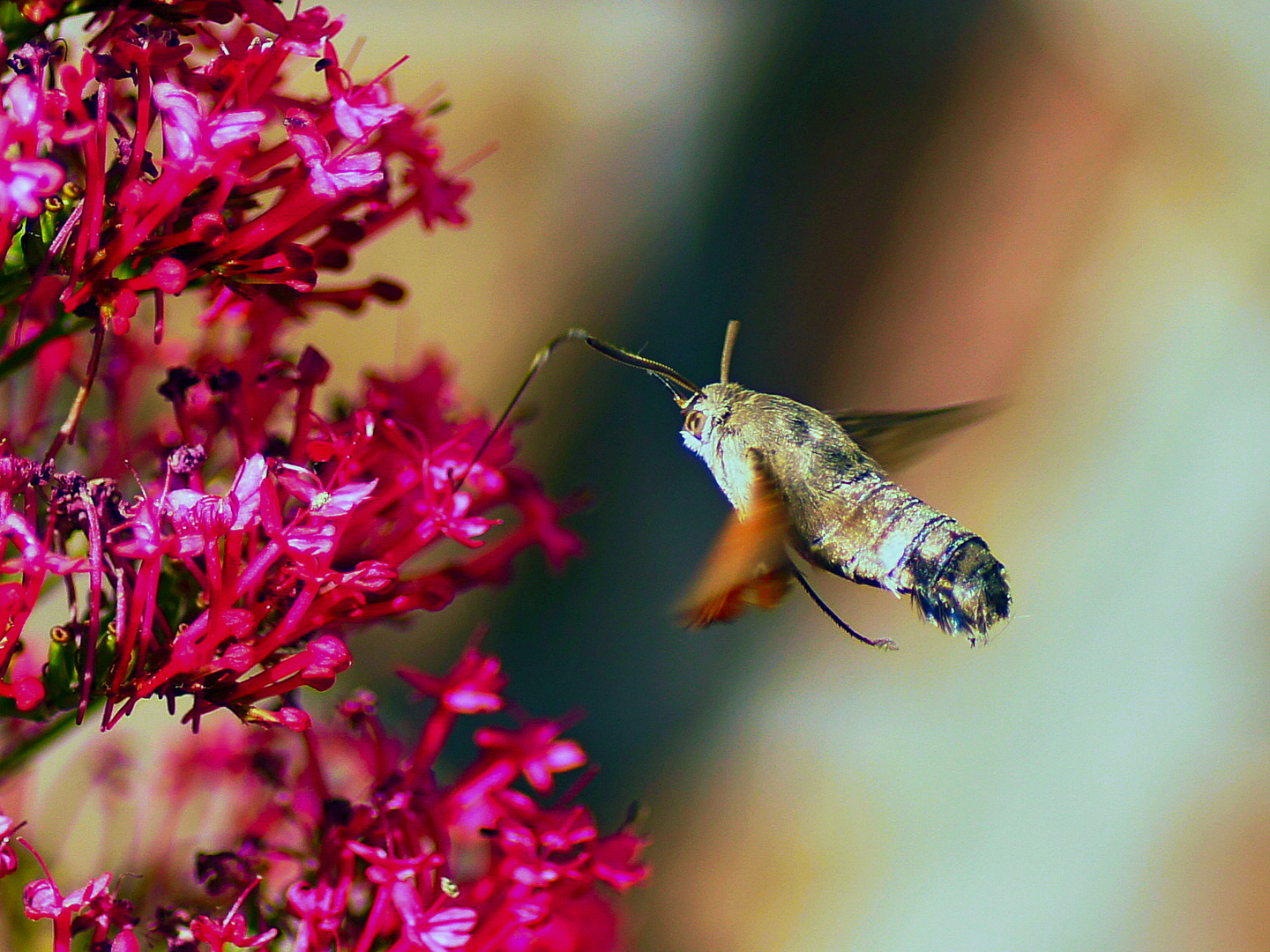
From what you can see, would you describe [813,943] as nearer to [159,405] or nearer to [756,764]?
[756,764]

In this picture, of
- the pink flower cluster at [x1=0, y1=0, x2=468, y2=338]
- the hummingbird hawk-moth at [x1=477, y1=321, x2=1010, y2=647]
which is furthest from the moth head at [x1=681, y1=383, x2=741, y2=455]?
the pink flower cluster at [x1=0, y1=0, x2=468, y2=338]

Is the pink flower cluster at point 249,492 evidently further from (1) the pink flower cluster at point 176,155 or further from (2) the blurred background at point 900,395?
(2) the blurred background at point 900,395

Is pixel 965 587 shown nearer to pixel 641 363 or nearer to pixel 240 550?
pixel 641 363

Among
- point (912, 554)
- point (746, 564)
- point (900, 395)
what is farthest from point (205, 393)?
point (900, 395)

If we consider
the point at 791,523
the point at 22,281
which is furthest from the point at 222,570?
the point at 791,523

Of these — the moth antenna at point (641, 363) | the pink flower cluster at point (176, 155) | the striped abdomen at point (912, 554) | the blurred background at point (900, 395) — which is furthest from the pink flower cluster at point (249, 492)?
the blurred background at point (900, 395)

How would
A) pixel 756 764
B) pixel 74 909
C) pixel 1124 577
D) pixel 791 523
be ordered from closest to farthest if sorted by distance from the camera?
pixel 74 909, pixel 791 523, pixel 1124 577, pixel 756 764
